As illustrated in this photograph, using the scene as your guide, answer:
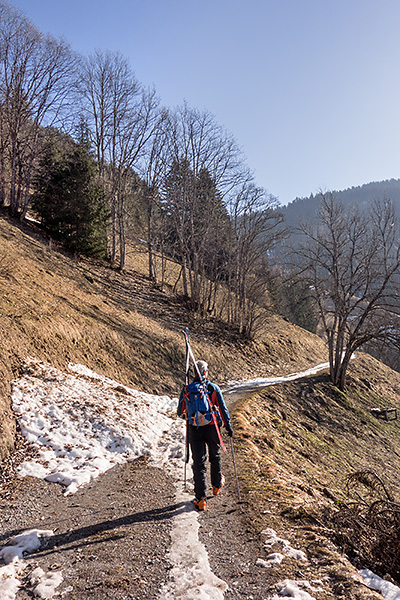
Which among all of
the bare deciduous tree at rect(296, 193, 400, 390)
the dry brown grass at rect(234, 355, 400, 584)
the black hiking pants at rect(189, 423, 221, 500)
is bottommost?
the dry brown grass at rect(234, 355, 400, 584)

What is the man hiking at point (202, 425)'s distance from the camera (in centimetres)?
564

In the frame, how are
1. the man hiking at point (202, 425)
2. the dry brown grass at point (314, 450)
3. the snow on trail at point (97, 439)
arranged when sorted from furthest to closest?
the man hiking at point (202, 425)
the dry brown grass at point (314, 450)
the snow on trail at point (97, 439)

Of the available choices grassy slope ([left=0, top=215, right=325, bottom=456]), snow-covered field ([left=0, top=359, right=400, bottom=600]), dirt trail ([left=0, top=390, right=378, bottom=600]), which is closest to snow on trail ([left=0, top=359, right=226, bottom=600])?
snow-covered field ([left=0, top=359, right=400, bottom=600])

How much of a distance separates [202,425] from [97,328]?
868 centimetres

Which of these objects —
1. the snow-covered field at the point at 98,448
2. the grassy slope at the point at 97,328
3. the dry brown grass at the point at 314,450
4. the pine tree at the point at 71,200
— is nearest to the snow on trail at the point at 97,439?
the snow-covered field at the point at 98,448

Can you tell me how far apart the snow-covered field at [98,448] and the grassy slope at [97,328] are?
1.90 ft

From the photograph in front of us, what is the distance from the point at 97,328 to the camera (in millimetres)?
13492

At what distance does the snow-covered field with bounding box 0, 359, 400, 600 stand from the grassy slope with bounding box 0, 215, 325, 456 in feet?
1.90

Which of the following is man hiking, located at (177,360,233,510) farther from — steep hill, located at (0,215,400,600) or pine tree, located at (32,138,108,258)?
pine tree, located at (32,138,108,258)

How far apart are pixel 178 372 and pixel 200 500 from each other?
34.2ft

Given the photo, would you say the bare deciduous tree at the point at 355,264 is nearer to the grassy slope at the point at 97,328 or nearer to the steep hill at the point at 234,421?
the steep hill at the point at 234,421

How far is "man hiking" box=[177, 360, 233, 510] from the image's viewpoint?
564cm

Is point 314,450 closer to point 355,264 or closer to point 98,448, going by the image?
point 98,448

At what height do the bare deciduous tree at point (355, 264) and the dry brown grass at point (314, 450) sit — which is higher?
the bare deciduous tree at point (355, 264)
